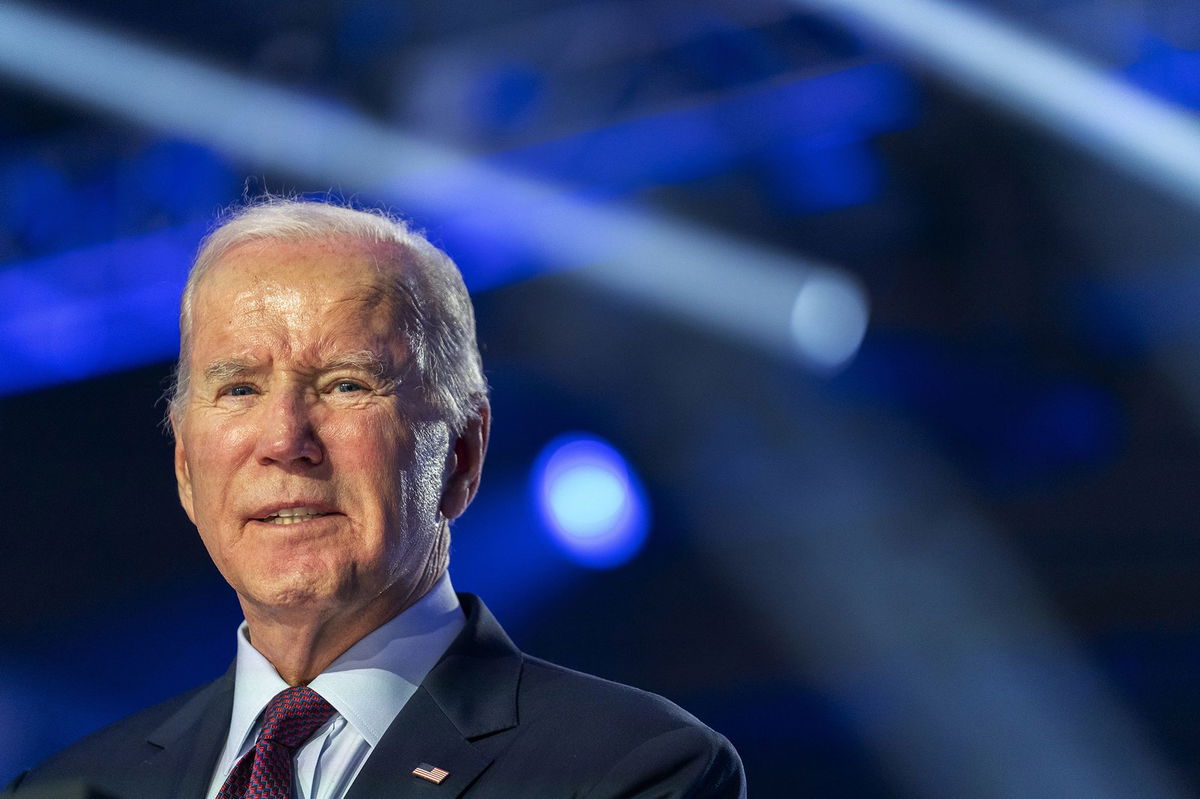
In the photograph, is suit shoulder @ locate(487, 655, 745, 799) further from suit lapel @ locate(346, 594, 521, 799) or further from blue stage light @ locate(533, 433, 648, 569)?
blue stage light @ locate(533, 433, 648, 569)

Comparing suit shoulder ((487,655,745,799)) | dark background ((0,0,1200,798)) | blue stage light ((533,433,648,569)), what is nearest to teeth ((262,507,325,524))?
suit shoulder ((487,655,745,799))

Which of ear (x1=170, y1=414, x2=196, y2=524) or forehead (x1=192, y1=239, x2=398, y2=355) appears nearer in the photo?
forehead (x1=192, y1=239, x2=398, y2=355)

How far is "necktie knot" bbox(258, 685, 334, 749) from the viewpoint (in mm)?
1974

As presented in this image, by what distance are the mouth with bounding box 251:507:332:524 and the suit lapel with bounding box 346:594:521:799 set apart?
1.07 ft

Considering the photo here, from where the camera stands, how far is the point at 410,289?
6.91ft

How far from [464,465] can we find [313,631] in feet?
1.34

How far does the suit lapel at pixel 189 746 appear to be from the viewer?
2109mm

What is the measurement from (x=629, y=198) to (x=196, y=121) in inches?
67.0

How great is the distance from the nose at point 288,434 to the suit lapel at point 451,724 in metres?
0.42

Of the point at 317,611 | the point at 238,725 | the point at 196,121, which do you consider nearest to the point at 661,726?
the point at 317,611

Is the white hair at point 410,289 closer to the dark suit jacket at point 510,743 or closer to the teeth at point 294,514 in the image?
the teeth at point 294,514

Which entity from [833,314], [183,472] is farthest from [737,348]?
[183,472]

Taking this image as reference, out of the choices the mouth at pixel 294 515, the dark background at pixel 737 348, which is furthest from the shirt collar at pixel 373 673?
the dark background at pixel 737 348

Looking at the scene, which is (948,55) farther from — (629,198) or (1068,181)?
(629,198)
